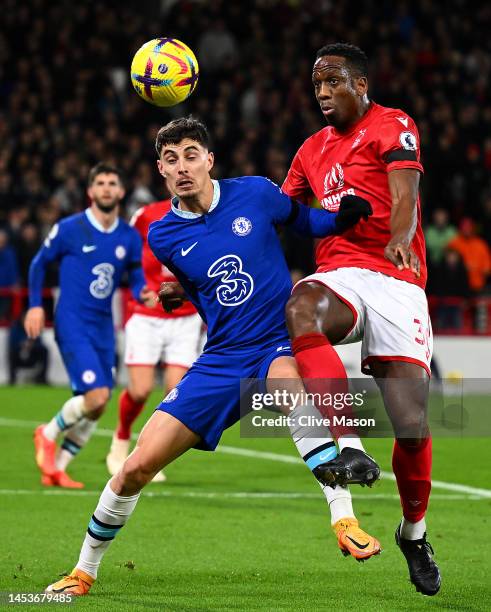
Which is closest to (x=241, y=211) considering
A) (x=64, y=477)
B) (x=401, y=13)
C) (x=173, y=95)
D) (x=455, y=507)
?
(x=173, y=95)

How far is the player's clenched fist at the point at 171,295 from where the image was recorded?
22.1ft

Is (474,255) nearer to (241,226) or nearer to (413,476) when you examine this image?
(413,476)

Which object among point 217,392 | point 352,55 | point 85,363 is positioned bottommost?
point 85,363

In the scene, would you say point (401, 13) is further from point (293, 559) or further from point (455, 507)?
point (293, 559)

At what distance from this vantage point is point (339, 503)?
18.7ft

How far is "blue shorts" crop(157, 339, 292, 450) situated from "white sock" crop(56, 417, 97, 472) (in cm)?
450

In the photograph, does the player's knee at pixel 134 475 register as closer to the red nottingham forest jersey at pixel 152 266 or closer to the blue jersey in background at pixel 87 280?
the blue jersey in background at pixel 87 280

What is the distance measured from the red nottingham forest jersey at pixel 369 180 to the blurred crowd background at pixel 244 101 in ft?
38.6

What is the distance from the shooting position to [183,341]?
11289 millimetres

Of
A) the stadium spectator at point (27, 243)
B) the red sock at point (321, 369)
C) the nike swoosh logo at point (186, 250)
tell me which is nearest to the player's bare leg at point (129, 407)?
the nike swoosh logo at point (186, 250)

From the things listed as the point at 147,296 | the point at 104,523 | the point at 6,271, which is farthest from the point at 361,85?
the point at 6,271

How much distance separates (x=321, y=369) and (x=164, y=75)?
229 centimetres

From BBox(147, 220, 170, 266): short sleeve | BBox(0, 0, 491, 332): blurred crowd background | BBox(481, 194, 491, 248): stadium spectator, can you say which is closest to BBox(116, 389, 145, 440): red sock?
BBox(147, 220, 170, 266): short sleeve

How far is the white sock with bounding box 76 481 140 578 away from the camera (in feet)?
20.8
